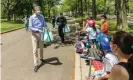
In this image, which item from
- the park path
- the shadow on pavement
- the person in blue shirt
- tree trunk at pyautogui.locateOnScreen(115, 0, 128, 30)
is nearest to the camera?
the park path

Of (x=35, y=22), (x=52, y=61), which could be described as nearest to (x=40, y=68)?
(x=52, y=61)

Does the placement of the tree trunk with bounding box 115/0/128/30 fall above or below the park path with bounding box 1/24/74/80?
above

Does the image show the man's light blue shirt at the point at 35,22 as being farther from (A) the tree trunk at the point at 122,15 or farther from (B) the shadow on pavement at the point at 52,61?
(A) the tree trunk at the point at 122,15

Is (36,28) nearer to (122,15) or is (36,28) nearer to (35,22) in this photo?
(35,22)

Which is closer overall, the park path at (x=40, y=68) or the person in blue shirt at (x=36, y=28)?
the park path at (x=40, y=68)

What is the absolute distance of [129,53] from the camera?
2.87 meters

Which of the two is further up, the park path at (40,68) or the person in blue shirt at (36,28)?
the person in blue shirt at (36,28)

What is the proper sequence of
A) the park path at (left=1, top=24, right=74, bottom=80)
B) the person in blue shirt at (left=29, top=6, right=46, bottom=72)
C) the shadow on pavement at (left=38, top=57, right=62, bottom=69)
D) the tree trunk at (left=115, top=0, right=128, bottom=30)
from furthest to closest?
1. the tree trunk at (left=115, top=0, right=128, bottom=30)
2. the shadow on pavement at (left=38, top=57, right=62, bottom=69)
3. the person in blue shirt at (left=29, top=6, right=46, bottom=72)
4. the park path at (left=1, top=24, right=74, bottom=80)

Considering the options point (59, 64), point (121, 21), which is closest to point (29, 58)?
point (59, 64)

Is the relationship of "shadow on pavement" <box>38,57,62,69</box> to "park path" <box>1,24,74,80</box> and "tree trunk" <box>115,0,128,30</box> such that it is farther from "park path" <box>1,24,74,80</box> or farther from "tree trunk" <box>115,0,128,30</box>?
"tree trunk" <box>115,0,128,30</box>

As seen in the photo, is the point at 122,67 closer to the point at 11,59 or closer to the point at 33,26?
the point at 33,26

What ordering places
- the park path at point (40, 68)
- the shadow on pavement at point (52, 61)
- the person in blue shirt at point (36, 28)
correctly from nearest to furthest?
the park path at point (40, 68), the person in blue shirt at point (36, 28), the shadow on pavement at point (52, 61)

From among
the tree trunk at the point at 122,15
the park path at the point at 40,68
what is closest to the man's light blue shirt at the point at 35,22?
the park path at the point at 40,68

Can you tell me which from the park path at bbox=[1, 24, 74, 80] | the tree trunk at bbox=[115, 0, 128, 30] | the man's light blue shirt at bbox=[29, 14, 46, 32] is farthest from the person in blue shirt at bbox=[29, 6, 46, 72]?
the tree trunk at bbox=[115, 0, 128, 30]
